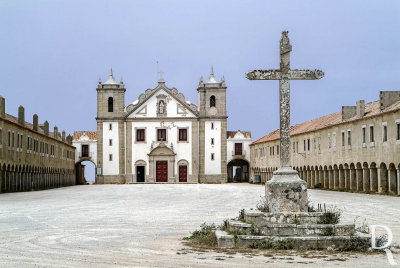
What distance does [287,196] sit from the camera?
11.7 meters

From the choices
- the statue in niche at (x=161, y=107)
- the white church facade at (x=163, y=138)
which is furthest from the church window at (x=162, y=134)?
the statue in niche at (x=161, y=107)

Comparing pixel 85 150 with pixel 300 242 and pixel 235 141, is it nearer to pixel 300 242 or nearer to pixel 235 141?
pixel 235 141

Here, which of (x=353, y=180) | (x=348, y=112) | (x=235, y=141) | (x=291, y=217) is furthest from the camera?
(x=235, y=141)

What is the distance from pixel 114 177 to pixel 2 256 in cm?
5563

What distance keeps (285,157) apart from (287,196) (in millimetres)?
967

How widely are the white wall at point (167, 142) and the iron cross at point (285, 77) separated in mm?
53473

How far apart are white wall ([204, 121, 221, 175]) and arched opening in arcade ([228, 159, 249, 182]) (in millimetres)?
10266

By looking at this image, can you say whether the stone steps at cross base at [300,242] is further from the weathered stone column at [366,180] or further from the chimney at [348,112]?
the chimney at [348,112]

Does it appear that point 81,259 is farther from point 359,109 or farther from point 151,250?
point 359,109

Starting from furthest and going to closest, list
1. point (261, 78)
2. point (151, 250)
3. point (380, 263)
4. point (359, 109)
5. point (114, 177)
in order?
point (114, 177) < point (359, 109) < point (261, 78) < point (151, 250) < point (380, 263)

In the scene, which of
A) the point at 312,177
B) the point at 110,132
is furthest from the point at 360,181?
the point at 110,132

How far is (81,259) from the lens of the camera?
967 centimetres

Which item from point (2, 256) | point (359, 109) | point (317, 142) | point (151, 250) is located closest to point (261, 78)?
point (151, 250)

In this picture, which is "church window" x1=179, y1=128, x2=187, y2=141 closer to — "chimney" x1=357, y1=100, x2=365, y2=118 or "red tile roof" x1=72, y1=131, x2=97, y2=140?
"red tile roof" x1=72, y1=131, x2=97, y2=140
